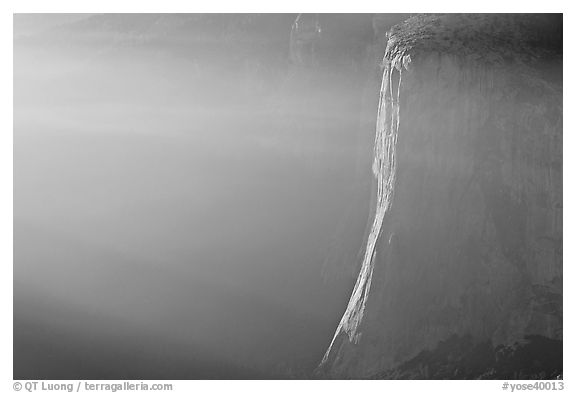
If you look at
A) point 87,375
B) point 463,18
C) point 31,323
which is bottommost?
point 87,375

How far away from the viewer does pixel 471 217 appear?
43.6ft

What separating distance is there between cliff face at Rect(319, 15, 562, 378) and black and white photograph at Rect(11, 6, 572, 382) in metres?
0.04

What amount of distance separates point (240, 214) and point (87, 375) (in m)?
6.46

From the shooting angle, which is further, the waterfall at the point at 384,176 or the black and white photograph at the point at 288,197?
the waterfall at the point at 384,176

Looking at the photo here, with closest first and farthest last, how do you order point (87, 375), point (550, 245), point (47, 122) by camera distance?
point (550, 245), point (87, 375), point (47, 122)

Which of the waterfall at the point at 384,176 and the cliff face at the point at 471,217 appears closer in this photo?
the cliff face at the point at 471,217

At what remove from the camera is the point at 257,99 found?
19.4m

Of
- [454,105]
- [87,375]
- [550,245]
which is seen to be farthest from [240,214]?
[550,245]

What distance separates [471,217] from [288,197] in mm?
6718

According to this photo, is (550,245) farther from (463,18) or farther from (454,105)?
(463,18)

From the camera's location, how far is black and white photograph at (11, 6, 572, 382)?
1321 centimetres

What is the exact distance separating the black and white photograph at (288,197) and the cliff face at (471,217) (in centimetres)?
4

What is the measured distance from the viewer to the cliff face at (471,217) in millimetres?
13133

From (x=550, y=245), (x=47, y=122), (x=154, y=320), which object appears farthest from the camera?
(x=47, y=122)
